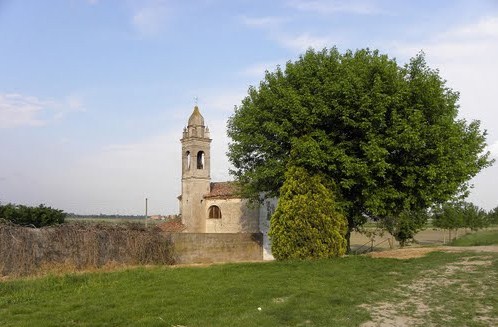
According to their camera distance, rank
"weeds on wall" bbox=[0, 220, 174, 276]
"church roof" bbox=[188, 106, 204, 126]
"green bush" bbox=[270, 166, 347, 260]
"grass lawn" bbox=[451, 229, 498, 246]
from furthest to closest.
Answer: "church roof" bbox=[188, 106, 204, 126]
"grass lawn" bbox=[451, 229, 498, 246]
"green bush" bbox=[270, 166, 347, 260]
"weeds on wall" bbox=[0, 220, 174, 276]

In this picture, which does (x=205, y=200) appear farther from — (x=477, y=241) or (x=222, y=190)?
(x=477, y=241)

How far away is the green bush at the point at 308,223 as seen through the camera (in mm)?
18672

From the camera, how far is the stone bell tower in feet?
117

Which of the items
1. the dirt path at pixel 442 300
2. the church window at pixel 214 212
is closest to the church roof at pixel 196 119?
the church window at pixel 214 212

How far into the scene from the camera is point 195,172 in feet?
119

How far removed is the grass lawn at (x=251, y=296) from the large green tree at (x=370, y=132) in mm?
4357

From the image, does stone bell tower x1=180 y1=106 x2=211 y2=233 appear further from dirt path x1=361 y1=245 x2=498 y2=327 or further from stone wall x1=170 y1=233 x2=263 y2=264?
dirt path x1=361 y1=245 x2=498 y2=327

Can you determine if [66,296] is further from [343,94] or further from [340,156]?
[343,94]

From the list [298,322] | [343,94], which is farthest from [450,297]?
[343,94]

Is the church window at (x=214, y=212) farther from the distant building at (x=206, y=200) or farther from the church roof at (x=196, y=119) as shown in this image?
the church roof at (x=196, y=119)

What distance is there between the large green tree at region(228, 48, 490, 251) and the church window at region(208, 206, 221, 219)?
46.1 ft

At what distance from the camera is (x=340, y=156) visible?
18.9 metres

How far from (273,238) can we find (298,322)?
11.0 metres

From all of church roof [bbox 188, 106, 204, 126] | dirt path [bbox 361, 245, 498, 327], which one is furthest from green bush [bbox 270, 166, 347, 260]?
church roof [bbox 188, 106, 204, 126]
